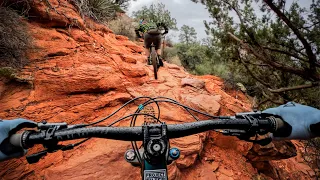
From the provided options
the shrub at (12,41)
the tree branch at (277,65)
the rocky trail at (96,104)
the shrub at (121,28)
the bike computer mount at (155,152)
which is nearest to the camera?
the bike computer mount at (155,152)

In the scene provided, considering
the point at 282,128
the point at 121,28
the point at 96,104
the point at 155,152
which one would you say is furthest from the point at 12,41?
the point at 121,28

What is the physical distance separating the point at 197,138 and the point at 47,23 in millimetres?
4908

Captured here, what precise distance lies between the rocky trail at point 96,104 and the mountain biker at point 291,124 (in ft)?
6.29

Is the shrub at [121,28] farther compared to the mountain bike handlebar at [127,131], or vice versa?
the shrub at [121,28]

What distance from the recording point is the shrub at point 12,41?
13.3 ft

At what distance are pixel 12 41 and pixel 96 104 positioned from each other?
2.07 m

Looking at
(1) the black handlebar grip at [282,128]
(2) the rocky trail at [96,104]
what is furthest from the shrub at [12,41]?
(1) the black handlebar grip at [282,128]

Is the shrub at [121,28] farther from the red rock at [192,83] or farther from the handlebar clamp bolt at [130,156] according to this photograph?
the handlebar clamp bolt at [130,156]

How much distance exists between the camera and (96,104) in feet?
14.4

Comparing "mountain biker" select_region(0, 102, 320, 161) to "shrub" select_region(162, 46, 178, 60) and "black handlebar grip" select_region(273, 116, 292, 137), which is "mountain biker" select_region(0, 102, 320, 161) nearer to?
"black handlebar grip" select_region(273, 116, 292, 137)

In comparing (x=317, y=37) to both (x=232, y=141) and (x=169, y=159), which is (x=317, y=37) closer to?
(x=232, y=141)

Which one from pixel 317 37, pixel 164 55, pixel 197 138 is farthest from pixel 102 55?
pixel 164 55

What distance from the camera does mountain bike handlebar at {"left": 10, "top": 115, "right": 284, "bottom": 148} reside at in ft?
4.61

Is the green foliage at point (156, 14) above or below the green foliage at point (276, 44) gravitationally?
above
